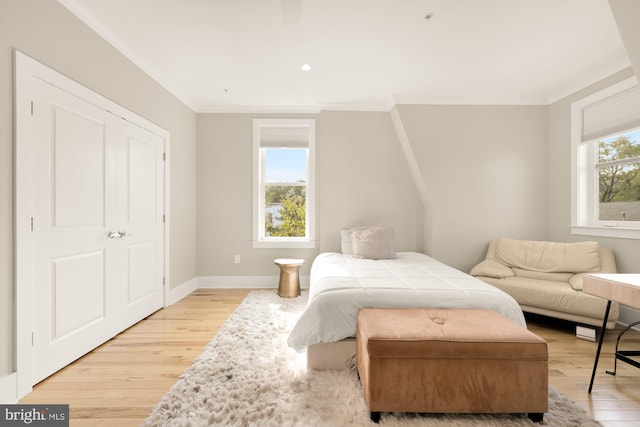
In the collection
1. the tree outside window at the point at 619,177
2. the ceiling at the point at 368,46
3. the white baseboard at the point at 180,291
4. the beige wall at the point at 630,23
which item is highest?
the ceiling at the point at 368,46

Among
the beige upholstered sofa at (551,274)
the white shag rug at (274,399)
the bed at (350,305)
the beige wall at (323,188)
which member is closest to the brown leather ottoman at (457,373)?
the white shag rug at (274,399)

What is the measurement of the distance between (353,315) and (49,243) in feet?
6.55

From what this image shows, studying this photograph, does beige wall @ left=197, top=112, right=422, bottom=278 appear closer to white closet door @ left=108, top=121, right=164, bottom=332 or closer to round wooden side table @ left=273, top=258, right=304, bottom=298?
round wooden side table @ left=273, top=258, right=304, bottom=298

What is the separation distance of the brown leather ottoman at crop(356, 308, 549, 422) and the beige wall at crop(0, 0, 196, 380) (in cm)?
202

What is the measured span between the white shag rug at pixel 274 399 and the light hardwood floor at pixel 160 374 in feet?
0.40

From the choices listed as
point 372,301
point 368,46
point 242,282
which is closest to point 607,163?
point 368,46

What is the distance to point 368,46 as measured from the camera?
262 centimetres

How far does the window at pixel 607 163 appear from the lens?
2.86m

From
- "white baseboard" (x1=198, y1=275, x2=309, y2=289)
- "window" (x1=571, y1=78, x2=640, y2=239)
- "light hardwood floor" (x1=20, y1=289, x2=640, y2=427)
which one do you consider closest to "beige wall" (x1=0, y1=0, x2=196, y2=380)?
"light hardwood floor" (x1=20, y1=289, x2=640, y2=427)

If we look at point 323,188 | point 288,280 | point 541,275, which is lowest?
point 288,280

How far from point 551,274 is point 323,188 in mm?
2722

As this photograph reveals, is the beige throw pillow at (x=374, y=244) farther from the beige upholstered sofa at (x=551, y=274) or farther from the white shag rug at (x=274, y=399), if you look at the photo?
the white shag rug at (x=274, y=399)

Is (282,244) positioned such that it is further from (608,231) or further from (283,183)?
(608,231)

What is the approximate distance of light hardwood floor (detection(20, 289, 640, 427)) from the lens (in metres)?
1.63
